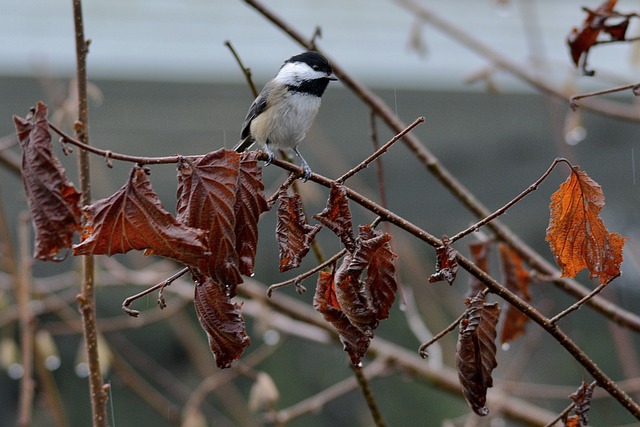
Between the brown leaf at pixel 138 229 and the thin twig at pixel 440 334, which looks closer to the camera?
the brown leaf at pixel 138 229

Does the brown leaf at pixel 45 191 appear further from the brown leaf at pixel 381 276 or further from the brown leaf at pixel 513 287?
the brown leaf at pixel 513 287

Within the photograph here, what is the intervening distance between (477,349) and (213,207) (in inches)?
19.9

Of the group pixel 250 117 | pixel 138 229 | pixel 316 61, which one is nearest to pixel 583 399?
pixel 138 229

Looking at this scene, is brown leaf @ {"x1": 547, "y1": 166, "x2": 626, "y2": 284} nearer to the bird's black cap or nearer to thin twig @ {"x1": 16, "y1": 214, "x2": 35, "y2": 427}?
the bird's black cap

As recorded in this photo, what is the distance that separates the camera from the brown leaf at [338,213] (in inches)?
47.2

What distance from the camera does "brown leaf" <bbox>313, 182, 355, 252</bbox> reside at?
1.20m

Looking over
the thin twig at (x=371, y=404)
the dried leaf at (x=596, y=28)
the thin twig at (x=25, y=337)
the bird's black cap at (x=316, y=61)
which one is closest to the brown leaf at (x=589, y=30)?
the dried leaf at (x=596, y=28)

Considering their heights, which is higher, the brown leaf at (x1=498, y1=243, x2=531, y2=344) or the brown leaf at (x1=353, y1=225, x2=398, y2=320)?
the brown leaf at (x1=353, y1=225, x2=398, y2=320)

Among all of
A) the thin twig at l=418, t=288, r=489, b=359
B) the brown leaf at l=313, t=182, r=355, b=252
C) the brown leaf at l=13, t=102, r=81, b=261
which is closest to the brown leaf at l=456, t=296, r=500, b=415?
the thin twig at l=418, t=288, r=489, b=359

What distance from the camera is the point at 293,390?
4.72 meters

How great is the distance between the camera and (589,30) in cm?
183

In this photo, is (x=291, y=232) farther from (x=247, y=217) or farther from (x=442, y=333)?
(x=442, y=333)

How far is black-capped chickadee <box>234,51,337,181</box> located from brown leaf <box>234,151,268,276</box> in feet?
4.62

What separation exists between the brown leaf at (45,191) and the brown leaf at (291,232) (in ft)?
1.03
